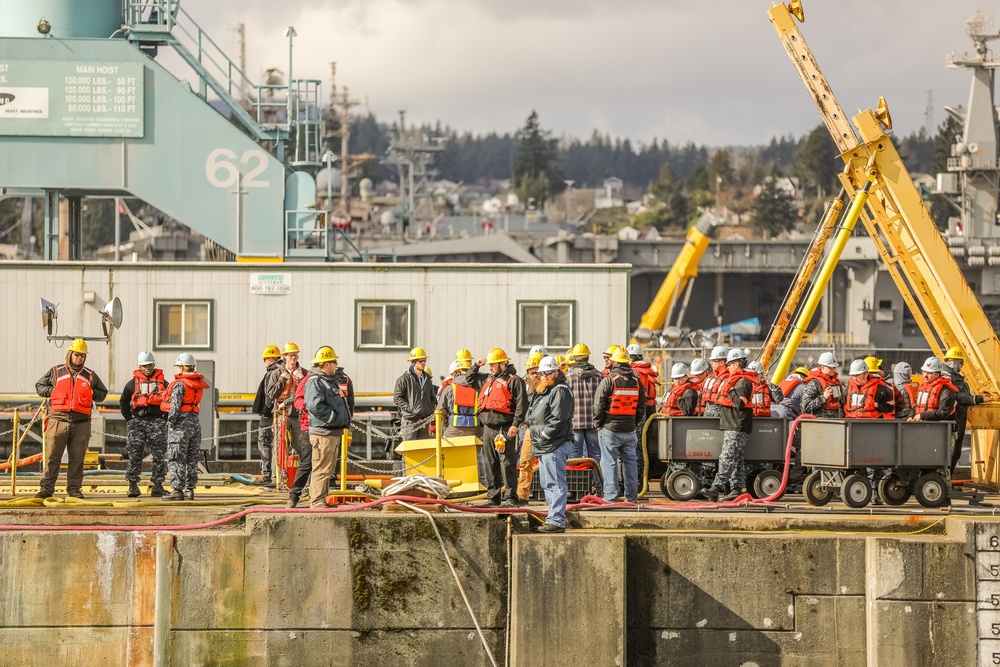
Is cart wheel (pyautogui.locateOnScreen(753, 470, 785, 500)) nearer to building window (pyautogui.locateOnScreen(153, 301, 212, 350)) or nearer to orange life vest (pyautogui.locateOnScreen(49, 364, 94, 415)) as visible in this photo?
orange life vest (pyautogui.locateOnScreen(49, 364, 94, 415))

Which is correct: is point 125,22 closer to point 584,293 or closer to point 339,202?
point 584,293

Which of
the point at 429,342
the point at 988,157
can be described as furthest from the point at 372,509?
the point at 988,157

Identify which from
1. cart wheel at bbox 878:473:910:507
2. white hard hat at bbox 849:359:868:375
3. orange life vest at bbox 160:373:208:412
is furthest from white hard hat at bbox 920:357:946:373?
orange life vest at bbox 160:373:208:412

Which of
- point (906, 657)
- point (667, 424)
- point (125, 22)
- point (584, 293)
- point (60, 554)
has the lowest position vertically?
point (906, 657)

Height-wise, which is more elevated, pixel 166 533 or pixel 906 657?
pixel 166 533

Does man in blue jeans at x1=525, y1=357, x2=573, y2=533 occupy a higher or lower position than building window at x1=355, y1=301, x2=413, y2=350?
lower

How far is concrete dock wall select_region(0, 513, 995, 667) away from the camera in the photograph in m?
14.1

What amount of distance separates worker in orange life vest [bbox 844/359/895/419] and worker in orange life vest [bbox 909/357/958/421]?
0.37 m

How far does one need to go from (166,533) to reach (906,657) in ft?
25.5

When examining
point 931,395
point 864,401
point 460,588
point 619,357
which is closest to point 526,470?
point 619,357

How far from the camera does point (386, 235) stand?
85.3 metres

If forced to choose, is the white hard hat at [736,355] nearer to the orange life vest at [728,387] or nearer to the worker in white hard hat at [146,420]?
the orange life vest at [728,387]

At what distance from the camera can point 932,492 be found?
54.9ft

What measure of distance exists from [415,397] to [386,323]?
5858mm
